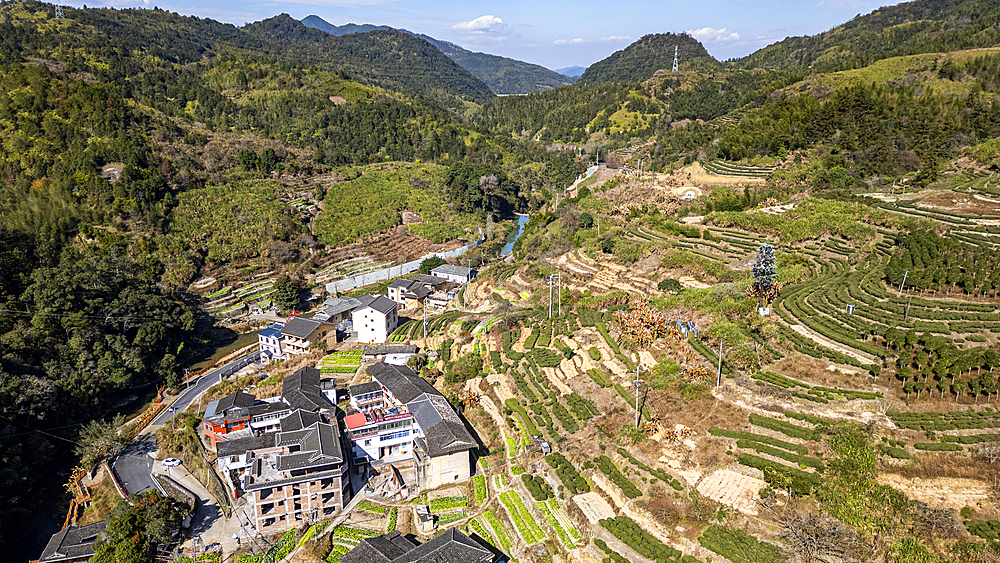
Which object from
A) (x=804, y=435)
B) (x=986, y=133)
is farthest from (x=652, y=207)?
(x=804, y=435)

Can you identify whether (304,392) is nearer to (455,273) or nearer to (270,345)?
(270,345)

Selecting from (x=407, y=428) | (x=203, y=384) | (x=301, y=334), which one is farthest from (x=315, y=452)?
(x=203, y=384)

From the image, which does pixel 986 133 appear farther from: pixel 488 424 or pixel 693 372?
pixel 488 424

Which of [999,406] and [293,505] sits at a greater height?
[999,406]

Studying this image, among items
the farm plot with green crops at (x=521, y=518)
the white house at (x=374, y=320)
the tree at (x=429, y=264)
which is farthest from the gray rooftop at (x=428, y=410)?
the tree at (x=429, y=264)

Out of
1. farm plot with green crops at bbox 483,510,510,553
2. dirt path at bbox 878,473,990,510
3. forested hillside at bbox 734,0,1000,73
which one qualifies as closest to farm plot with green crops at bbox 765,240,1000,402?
dirt path at bbox 878,473,990,510

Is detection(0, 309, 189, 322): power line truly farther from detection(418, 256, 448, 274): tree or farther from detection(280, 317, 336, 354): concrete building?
detection(418, 256, 448, 274): tree

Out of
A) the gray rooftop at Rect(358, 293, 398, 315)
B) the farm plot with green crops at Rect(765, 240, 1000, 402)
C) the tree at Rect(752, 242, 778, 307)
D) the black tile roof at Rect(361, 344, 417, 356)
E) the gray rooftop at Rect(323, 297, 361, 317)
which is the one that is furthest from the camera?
the gray rooftop at Rect(323, 297, 361, 317)
